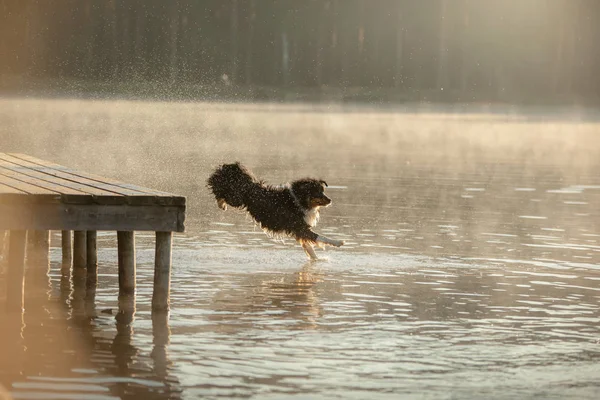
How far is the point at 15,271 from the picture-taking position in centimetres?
1462

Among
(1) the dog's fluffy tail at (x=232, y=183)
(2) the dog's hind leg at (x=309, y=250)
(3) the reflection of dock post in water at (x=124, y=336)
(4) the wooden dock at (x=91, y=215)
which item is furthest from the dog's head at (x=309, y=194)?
(3) the reflection of dock post in water at (x=124, y=336)

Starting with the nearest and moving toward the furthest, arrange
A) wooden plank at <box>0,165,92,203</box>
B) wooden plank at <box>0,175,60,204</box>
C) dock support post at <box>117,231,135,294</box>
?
1. wooden plank at <box>0,175,60,204</box>
2. wooden plank at <box>0,165,92,203</box>
3. dock support post at <box>117,231,135,294</box>

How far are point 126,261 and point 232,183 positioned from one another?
185 inches

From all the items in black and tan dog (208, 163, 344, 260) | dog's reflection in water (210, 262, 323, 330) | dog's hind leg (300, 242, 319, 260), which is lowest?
dog's reflection in water (210, 262, 323, 330)

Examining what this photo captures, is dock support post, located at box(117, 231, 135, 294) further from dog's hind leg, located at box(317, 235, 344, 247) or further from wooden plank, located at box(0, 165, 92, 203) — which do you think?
→ dog's hind leg, located at box(317, 235, 344, 247)

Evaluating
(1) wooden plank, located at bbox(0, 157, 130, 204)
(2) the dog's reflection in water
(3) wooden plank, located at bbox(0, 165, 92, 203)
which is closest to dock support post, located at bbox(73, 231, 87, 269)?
(1) wooden plank, located at bbox(0, 157, 130, 204)

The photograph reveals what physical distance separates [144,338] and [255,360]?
1354 millimetres

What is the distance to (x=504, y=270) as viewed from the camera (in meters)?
19.4

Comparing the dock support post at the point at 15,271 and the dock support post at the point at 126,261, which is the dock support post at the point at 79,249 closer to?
the dock support post at the point at 126,261

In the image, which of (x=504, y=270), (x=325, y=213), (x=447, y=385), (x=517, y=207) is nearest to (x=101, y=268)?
(x=504, y=270)

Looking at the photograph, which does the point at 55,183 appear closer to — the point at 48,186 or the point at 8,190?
the point at 48,186

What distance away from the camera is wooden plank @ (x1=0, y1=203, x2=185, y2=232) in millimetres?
14023

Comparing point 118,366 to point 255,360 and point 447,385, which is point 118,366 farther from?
point 447,385

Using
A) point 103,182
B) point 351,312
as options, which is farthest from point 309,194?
point 351,312
